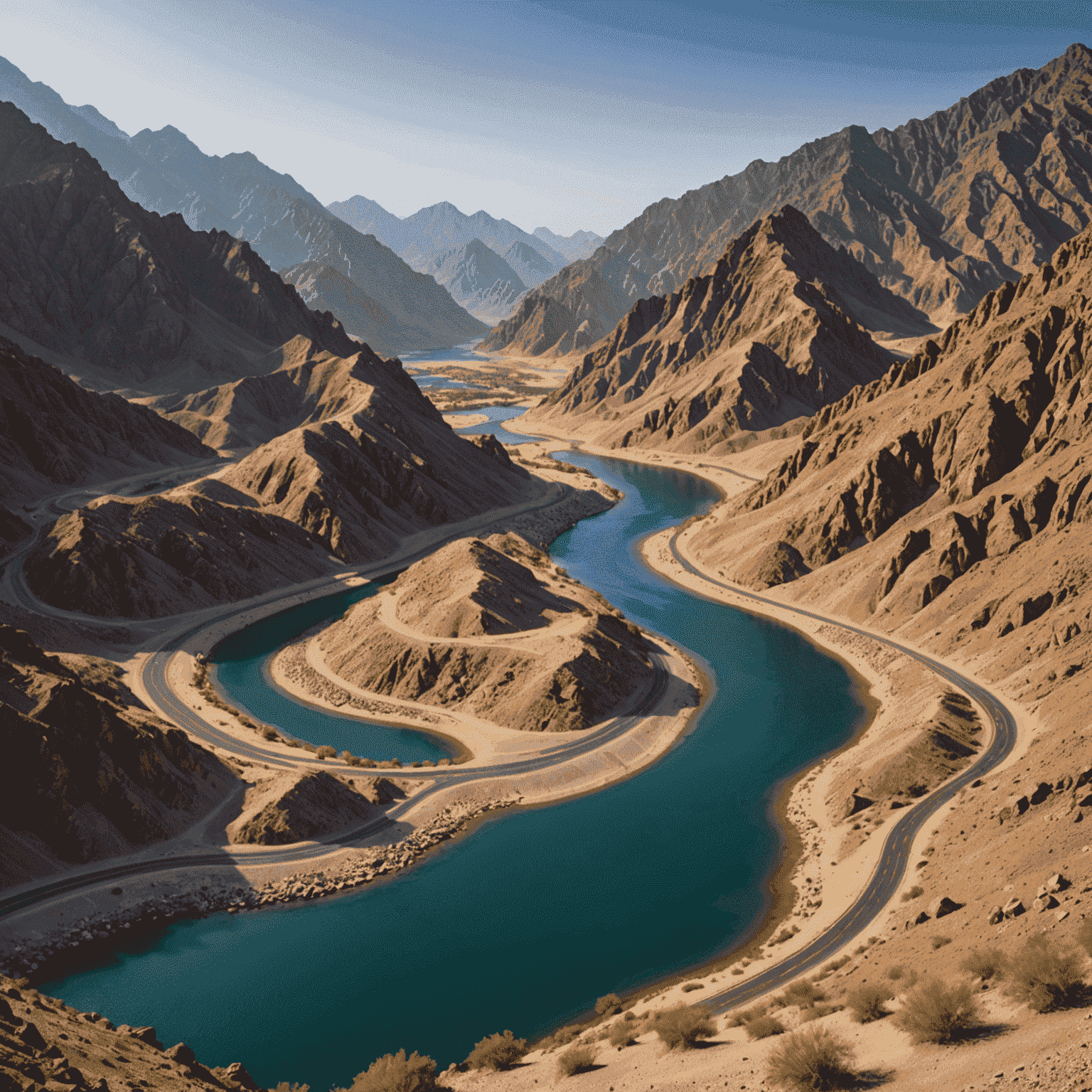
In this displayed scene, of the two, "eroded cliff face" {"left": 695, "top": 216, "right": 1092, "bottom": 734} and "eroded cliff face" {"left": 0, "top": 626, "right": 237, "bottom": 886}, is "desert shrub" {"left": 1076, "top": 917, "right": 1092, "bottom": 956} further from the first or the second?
"eroded cliff face" {"left": 0, "top": 626, "right": 237, "bottom": 886}

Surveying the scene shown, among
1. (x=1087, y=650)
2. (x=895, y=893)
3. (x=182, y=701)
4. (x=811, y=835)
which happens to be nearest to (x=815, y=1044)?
(x=895, y=893)

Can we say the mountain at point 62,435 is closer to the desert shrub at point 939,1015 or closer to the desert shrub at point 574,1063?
the desert shrub at point 574,1063

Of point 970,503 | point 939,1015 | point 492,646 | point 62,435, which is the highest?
point 62,435

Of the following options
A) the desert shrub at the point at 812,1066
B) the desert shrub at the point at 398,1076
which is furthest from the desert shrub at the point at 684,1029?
the desert shrub at the point at 398,1076

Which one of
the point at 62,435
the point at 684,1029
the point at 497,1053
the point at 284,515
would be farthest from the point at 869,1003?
the point at 62,435

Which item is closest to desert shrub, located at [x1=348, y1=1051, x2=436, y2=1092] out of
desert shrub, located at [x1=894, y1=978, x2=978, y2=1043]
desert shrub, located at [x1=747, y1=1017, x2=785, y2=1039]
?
desert shrub, located at [x1=747, y1=1017, x2=785, y2=1039]

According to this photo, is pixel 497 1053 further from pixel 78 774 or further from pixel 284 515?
pixel 284 515
